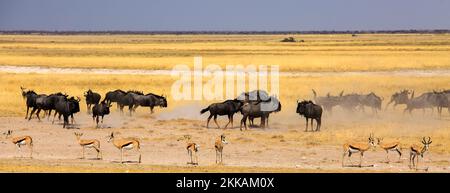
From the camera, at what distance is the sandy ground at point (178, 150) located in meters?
17.3

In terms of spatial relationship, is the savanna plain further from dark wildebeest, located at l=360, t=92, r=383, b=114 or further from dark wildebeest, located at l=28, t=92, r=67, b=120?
dark wildebeest, located at l=28, t=92, r=67, b=120

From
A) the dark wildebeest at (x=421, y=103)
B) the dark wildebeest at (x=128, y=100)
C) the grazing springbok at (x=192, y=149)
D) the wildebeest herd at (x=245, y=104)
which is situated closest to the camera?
the grazing springbok at (x=192, y=149)

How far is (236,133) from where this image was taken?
77.8 ft

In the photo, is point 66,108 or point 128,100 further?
point 128,100

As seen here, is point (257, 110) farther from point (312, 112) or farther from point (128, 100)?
point (128, 100)

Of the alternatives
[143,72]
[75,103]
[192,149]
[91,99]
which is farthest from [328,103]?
[143,72]

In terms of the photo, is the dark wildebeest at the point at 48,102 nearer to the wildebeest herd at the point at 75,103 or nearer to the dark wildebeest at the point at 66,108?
the wildebeest herd at the point at 75,103

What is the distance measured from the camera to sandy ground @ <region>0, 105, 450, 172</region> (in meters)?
17.3

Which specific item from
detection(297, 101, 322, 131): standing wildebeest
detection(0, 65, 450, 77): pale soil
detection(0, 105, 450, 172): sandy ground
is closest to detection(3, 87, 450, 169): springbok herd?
detection(297, 101, 322, 131): standing wildebeest

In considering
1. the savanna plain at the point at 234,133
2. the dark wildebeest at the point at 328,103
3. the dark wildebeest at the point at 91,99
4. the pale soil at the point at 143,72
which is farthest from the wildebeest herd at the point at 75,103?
the pale soil at the point at 143,72

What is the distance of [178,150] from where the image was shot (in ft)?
66.8
